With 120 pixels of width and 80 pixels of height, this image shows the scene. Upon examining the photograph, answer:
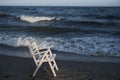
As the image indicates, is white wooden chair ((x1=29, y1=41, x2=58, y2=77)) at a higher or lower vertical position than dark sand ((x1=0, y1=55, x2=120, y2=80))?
higher

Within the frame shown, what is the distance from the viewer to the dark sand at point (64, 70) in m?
6.23

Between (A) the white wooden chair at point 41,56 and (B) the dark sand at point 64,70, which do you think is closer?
(A) the white wooden chair at point 41,56

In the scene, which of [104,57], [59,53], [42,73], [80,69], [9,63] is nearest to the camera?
[42,73]

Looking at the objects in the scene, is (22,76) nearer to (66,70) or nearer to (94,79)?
(66,70)

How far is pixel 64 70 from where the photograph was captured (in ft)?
22.5

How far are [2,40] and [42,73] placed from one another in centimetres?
714

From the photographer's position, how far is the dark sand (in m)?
6.23

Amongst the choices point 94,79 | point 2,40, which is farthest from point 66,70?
point 2,40

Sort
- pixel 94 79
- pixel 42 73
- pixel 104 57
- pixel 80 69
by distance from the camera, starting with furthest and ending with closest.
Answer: pixel 104 57
pixel 80 69
pixel 42 73
pixel 94 79

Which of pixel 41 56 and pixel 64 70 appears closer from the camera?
pixel 41 56

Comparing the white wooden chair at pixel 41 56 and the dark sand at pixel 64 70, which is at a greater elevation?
the white wooden chair at pixel 41 56

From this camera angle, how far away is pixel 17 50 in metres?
10.3

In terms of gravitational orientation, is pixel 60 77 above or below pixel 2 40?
above

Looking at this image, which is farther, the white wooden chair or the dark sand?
the dark sand
